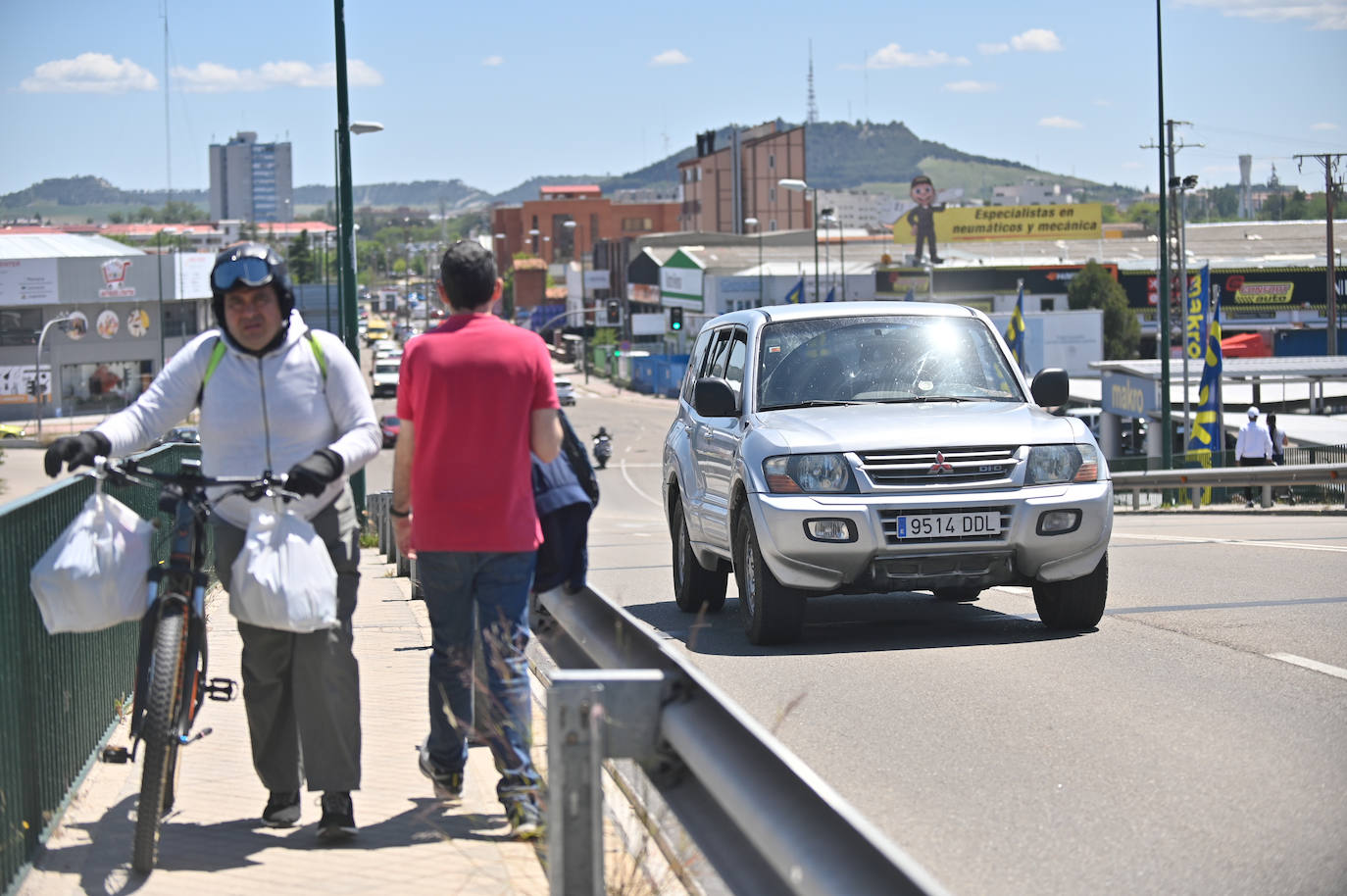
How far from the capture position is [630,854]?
15.8 feet

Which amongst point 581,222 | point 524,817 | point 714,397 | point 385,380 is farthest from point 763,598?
point 581,222

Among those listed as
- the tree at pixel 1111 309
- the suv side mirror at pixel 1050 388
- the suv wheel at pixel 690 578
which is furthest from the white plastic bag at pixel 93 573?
the tree at pixel 1111 309

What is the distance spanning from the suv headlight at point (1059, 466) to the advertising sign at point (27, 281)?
84.6 meters

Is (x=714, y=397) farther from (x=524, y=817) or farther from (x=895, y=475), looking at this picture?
(x=524, y=817)

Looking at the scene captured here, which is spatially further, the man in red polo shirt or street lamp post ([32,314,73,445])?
street lamp post ([32,314,73,445])

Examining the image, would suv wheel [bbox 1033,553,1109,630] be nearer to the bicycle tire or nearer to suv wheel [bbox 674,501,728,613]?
suv wheel [bbox 674,501,728,613]

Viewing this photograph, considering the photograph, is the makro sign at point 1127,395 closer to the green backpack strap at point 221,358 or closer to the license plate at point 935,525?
the license plate at point 935,525

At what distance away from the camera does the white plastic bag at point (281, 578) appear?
498cm

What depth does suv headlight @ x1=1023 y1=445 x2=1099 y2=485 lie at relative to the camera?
895 centimetres

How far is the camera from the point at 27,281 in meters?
86.2

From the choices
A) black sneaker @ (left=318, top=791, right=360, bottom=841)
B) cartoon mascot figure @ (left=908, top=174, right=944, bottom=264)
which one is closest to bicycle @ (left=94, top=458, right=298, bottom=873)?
black sneaker @ (left=318, top=791, right=360, bottom=841)

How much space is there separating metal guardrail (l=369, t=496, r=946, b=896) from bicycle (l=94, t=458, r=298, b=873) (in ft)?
4.28

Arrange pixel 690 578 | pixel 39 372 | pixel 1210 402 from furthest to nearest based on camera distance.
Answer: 1. pixel 39 372
2. pixel 1210 402
3. pixel 690 578

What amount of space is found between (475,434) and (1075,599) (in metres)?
4.92
